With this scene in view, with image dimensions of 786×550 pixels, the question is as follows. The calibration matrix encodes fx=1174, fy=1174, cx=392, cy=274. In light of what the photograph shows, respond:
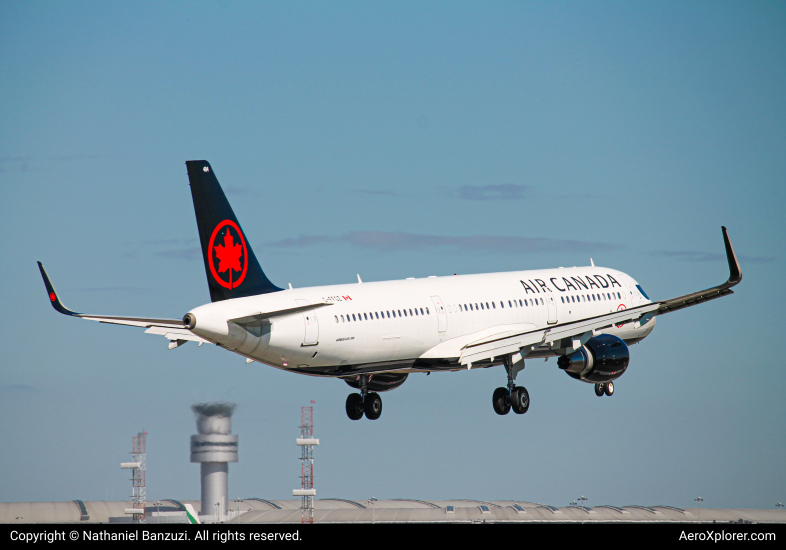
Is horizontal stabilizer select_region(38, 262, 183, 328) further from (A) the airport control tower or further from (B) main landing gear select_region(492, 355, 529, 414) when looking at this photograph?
(A) the airport control tower

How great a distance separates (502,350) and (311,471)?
5810 centimetres

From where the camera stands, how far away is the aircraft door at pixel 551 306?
6425cm

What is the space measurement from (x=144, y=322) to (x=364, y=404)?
12233 millimetres

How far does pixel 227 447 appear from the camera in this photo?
158375 mm

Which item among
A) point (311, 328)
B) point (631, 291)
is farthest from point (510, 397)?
point (311, 328)

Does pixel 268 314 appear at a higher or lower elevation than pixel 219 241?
lower

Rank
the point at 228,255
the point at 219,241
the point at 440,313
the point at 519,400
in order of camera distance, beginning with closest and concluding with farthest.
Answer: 1. the point at 219,241
2. the point at 228,255
3. the point at 440,313
4. the point at 519,400

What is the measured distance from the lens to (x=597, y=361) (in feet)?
200

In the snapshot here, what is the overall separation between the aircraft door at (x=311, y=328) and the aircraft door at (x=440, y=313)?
8.42 metres

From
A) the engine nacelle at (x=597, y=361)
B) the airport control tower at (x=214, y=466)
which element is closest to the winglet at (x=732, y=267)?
the engine nacelle at (x=597, y=361)

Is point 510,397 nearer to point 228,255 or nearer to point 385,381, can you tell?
point 385,381

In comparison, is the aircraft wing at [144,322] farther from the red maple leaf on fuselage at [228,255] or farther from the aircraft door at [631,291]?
the aircraft door at [631,291]
